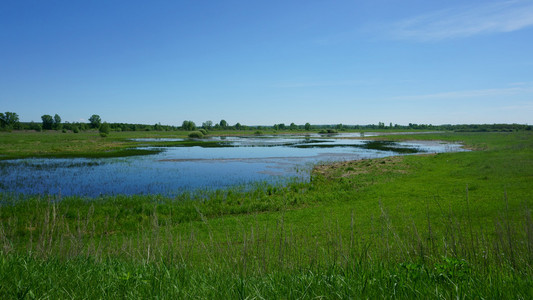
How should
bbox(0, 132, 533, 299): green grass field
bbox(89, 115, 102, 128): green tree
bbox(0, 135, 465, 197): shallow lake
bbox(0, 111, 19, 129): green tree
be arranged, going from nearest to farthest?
bbox(0, 132, 533, 299): green grass field < bbox(0, 135, 465, 197): shallow lake < bbox(0, 111, 19, 129): green tree < bbox(89, 115, 102, 128): green tree

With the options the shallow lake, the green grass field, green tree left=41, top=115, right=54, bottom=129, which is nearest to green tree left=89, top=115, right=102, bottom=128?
green tree left=41, top=115, right=54, bottom=129

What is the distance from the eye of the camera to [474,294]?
3.11 m

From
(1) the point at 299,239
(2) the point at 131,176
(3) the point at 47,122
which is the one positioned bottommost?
(2) the point at 131,176

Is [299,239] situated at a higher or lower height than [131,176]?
higher

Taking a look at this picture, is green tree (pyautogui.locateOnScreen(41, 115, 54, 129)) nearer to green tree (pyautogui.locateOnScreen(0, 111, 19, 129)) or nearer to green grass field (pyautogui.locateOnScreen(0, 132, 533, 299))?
green tree (pyautogui.locateOnScreen(0, 111, 19, 129))

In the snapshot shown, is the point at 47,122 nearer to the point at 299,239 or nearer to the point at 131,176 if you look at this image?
the point at 131,176

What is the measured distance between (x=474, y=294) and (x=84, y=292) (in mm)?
4544

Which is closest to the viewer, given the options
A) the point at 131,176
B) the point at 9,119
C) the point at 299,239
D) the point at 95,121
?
the point at 299,239

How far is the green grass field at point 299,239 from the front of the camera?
342cm

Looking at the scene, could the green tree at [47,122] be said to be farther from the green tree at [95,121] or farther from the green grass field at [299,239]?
the green grass field at [299,239]

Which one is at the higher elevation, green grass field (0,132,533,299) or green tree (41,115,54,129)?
green tree (41,115,54,129)

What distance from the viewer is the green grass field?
→ 11.2ft

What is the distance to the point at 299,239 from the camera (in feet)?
31.2

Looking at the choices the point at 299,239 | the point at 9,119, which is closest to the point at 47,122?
the point at 9,119
